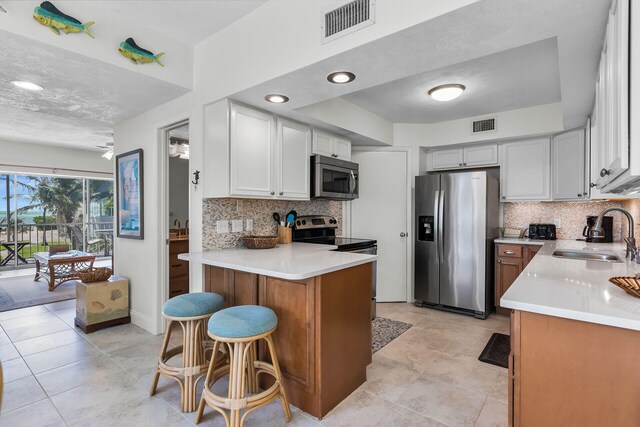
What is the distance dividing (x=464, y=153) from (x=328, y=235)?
218 centimetres

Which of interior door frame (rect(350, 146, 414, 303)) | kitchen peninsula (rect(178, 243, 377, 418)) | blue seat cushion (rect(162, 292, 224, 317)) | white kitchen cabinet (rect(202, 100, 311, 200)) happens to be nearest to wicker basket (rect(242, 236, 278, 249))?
white kitchen cabinet (rect(202, 100, 311, 200))

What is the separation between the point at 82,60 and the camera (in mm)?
2158

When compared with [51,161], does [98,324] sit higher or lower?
lower

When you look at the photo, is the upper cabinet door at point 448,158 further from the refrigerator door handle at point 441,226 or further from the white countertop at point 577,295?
the white countertop at point 577,295

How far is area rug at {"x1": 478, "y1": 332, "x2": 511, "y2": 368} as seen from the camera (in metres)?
2.62

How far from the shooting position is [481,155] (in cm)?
421

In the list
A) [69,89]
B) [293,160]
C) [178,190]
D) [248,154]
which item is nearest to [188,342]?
[248,154]

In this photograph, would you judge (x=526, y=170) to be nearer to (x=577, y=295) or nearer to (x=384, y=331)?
(x=384, y=331)

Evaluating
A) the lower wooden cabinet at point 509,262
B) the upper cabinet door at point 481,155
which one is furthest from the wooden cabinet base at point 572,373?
the upper cabinet door at point 481,155

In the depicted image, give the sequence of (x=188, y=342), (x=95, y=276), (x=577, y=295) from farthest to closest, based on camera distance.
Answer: (x=95, y=276)
(x=188, y=342)
(x=577, y=295)

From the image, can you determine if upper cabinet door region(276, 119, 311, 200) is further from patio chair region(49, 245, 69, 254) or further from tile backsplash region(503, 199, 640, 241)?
patio chair region(49, 245, 69, 254)

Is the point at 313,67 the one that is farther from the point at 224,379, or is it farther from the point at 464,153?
the point at 464,153

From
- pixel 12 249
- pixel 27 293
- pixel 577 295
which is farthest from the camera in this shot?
pixel 12 249

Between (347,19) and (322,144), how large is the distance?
179 cm
